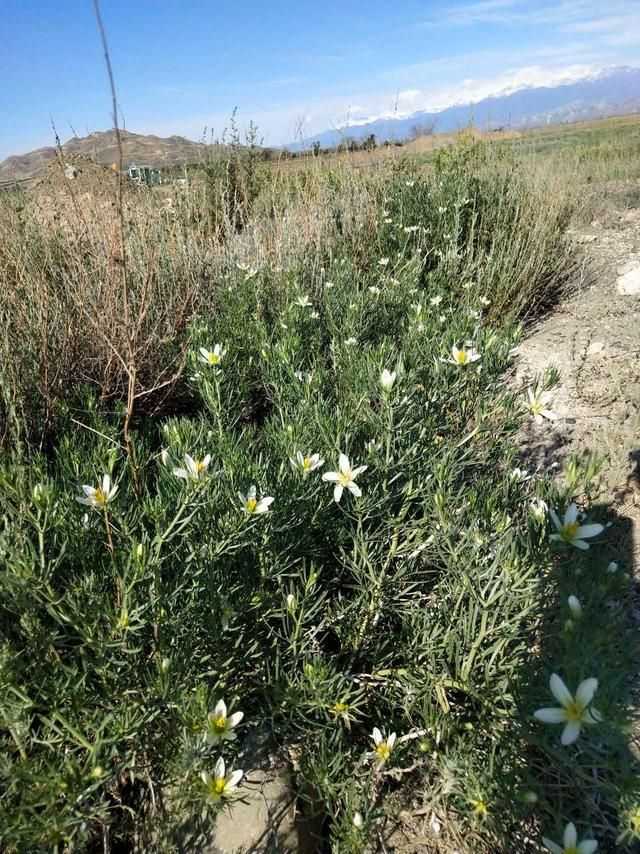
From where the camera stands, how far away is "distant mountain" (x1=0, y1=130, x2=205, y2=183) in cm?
405

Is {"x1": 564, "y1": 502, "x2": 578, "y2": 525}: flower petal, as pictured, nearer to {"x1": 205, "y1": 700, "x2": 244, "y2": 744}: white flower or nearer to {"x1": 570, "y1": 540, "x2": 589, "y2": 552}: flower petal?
{"x1": 570, "y1": 540, "x2": 589, "y2": 552}: flower petal

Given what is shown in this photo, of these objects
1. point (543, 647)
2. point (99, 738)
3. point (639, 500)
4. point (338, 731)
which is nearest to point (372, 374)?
point (543, 647)

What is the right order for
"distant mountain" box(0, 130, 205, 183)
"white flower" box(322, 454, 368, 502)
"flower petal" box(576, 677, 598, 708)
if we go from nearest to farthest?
"flower petal" box(576, 677, 598, 708)
"white flower" box(322, 454, 368, 502)
"distant mountain" box(0, 130, 205, 183)

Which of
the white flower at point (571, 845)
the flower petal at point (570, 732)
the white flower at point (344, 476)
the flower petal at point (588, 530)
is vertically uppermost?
the white flower at point (344, 476)

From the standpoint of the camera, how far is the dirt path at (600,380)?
113 inches

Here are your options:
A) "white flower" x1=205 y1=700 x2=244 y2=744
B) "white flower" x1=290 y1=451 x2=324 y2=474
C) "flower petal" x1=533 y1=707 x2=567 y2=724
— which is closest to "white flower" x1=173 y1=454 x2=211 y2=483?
"white flower" x1=290 y1=451 x2=324 y2=474

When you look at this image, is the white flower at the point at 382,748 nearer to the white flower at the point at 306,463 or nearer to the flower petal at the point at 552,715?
the flower petal at the point at 552,715

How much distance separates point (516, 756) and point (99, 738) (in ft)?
3.54

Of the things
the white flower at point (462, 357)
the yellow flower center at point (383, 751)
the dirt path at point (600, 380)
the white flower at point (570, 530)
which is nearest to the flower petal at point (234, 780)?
the yellow flower center at point (383, 751)

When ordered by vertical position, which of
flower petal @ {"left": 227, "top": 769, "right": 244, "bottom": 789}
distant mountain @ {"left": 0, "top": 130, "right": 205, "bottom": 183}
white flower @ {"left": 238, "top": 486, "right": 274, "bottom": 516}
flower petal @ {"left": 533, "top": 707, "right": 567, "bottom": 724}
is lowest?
flower petal @ {"left": 227, "top": 769, "right": 244, "bottom": 789}

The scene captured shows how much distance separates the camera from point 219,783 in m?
1.21

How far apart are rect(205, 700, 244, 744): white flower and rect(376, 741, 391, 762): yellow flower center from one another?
43cm

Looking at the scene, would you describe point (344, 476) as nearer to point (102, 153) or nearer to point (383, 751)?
point (383, 751)

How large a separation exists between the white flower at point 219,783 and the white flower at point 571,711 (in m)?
0.71
